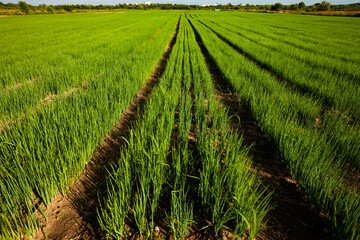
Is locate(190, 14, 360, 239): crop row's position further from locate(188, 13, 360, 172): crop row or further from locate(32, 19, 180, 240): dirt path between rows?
locate(32, 19, 180, 240): dirt path between rows

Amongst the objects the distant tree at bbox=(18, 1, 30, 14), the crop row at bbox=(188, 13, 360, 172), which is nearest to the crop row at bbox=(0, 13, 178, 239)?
the crop row at bbox=(188, 13, 360, 172)

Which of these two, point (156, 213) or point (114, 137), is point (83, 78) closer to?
point (114, 137)

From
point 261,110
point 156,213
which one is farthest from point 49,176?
point 261,110

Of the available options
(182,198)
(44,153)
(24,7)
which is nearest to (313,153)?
(182,198)

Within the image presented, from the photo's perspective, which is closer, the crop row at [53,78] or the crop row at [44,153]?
the crop row at [44,153]

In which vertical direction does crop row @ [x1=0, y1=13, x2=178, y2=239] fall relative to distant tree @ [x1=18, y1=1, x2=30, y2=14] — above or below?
below

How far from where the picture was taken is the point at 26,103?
2.97 meters

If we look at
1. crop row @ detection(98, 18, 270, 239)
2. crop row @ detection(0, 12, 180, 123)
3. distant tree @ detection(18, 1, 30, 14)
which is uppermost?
distant tree @ detection(18, 1, 30, 14)

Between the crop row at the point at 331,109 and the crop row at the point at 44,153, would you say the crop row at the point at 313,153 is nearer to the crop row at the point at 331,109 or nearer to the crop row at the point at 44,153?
the crop row at the point at 331,109

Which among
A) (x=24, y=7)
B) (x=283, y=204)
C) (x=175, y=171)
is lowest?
(x=283, y=204)

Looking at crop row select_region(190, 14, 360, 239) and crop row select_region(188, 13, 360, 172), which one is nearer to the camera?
crop row select_region(190, 14, 360, 239)

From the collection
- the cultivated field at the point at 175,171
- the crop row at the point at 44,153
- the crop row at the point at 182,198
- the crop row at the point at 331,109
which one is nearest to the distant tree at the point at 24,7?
the cultivated field at the point at 175,171

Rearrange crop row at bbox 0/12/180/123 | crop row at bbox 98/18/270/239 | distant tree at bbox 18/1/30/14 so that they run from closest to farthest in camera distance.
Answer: crop row at bbox 98/18/270/239 < crop row at bbox 0/12/180/123 < distant tree at bbox 18/1/30/14

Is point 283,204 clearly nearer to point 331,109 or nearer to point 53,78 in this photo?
point 331,109
